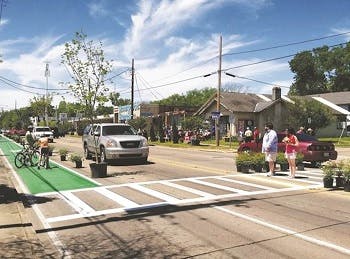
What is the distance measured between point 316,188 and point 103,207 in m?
5.90

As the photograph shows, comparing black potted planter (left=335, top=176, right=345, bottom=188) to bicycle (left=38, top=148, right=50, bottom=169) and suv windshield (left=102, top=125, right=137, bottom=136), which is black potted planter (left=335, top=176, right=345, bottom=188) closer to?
suv windshield (left=102, top=125, right=137, bottom=136)

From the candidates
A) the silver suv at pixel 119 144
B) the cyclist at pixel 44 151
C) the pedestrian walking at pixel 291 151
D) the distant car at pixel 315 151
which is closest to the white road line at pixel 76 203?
the pedestrian walking at pixel 291 151

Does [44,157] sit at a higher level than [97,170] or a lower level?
higher

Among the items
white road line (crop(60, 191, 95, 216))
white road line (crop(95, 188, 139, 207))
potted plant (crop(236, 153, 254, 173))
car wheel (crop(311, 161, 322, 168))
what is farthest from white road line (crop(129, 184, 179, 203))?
car wheel (crop(311, 161, 322, 168))

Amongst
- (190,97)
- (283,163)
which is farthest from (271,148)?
(190,97)

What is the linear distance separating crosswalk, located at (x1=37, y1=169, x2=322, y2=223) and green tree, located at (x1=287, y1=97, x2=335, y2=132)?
31728 millimetres

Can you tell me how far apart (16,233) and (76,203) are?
10.8 feet

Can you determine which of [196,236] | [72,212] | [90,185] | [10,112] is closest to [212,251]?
[196,236]

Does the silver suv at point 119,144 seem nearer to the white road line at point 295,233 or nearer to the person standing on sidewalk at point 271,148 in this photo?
the person standing on sidewalk at point 271,148

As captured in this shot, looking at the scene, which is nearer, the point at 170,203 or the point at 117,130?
the point at 170,203

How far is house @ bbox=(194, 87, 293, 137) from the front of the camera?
176ft

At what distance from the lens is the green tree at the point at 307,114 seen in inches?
1860

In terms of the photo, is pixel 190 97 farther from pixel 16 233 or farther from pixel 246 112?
pixel 16 233

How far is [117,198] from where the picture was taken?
39.5ft
